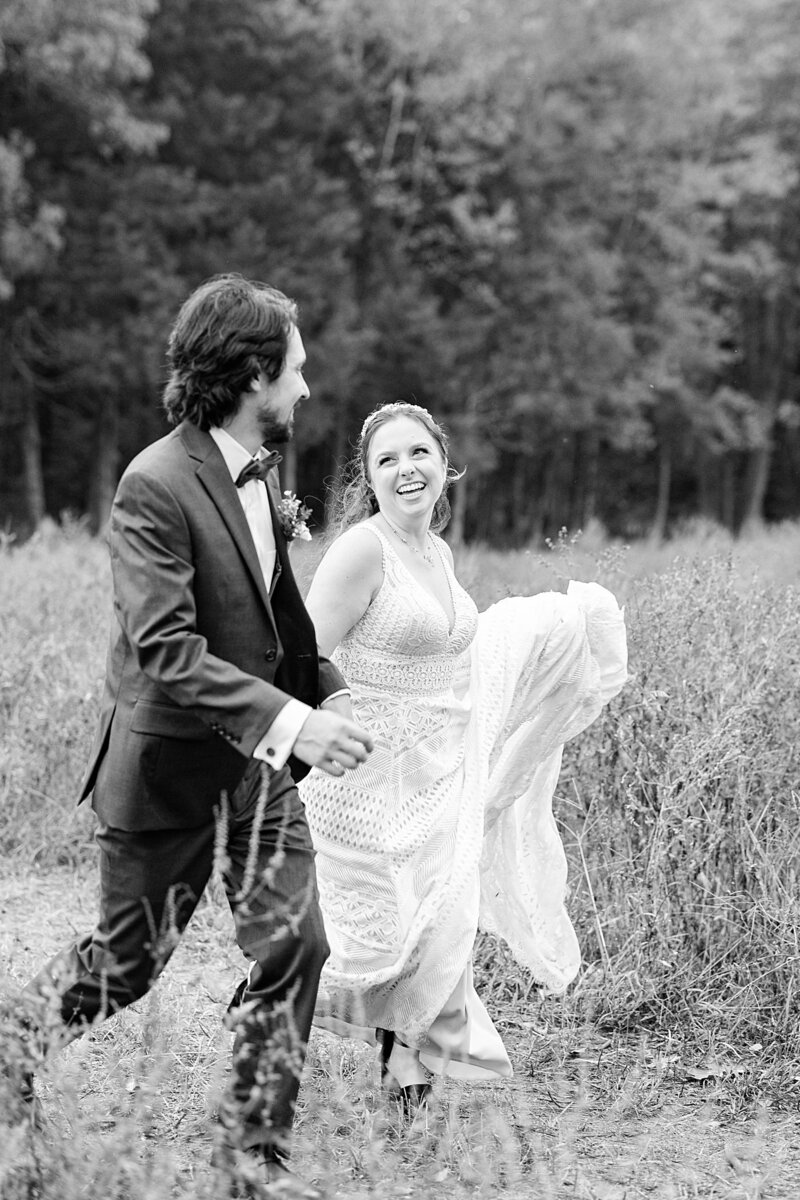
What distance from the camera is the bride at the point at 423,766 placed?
399 centimetres

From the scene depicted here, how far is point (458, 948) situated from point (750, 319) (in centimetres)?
3932

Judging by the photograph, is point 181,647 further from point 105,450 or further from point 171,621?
point 105,450

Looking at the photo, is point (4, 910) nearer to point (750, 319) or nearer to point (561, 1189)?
point (561, 1189)

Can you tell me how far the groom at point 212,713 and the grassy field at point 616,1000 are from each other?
22 centimetres

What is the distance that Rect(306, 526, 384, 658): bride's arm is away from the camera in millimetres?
4062

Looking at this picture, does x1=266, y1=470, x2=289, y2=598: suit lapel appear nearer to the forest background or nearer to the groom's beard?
the groom's beard

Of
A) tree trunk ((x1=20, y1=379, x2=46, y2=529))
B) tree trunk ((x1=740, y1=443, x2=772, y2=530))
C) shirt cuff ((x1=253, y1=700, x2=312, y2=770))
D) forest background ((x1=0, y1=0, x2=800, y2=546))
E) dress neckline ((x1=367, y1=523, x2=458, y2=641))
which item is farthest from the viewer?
tree trunk ((x1=740, y1=443, x2=772, y2=530))

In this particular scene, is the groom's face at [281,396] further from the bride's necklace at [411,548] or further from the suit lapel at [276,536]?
the bride's necklace at [411,548]

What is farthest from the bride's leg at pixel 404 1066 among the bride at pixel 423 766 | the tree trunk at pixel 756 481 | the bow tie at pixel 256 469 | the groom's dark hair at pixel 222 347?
the tree trunk at pixel 756 481

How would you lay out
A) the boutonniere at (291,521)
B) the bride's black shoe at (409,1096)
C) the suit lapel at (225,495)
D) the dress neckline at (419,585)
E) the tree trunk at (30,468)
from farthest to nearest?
the tree trunk at (30,468), the dress neckline at (419,585), the bride's black shoe at (409,1096), the boutonniere at (291,521), the suit lapel at (225,495)

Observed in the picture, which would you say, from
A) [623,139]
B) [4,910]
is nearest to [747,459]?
[623,139]

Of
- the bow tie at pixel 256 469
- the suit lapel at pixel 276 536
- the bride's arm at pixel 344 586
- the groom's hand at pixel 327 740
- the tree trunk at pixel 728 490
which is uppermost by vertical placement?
the bow tie at pixel 256 469

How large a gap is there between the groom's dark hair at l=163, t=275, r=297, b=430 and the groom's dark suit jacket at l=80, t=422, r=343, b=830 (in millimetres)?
77

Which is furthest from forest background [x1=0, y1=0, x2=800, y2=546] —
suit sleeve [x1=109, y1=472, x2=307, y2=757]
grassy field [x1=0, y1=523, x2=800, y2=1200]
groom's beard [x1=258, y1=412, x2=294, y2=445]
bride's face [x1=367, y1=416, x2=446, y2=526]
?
suit sleeve [x1=109, y1=472, x2=307, y2=757]
